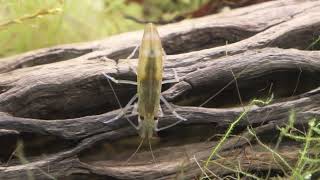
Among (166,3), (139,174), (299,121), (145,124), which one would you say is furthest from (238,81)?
(166,3)

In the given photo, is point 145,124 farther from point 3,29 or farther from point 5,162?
point 3,29

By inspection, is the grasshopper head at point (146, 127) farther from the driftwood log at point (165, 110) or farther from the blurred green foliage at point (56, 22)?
the blurred green foliage at point (56, 22)

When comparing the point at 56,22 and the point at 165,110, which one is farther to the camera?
the point at 56,22

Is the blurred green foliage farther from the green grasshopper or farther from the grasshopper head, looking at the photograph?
the grasshopper head

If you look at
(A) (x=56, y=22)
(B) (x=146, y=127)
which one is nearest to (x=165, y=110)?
(B) (x=146, y=127)

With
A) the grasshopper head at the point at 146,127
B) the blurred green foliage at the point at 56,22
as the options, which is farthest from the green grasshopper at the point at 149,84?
the blurred green foliage at the point at 56,22

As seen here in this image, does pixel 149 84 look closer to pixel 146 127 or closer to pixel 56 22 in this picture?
pixel 146 127

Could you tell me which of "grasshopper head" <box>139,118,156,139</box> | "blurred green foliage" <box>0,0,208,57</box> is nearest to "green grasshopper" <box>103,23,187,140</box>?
"grasshopper head" <box>139,118,156,139</box>
